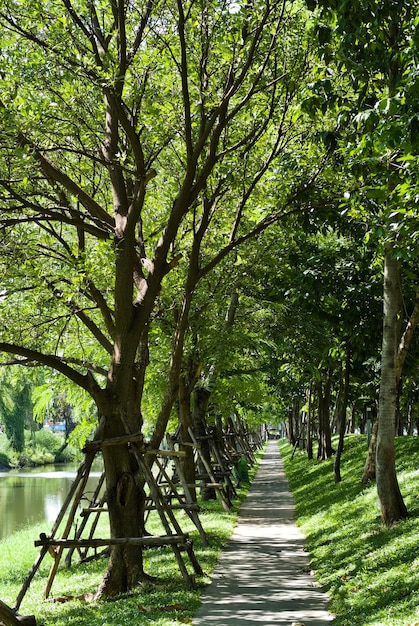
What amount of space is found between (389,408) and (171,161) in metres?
5.95

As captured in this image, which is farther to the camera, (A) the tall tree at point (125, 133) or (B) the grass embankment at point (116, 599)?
(A) the tall tree at point (125, 133)

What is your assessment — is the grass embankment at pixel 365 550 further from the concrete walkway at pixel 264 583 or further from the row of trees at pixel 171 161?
the row of trees at pixel 171 161

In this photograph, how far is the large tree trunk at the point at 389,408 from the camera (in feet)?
38.7

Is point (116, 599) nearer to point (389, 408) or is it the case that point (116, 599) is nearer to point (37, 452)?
point (389, 408)

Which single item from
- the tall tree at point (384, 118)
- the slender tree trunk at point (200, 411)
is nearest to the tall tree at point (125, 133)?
the tall tree at point (384, 118)

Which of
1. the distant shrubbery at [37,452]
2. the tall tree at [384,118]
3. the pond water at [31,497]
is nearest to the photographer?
the tall tree at [384,118]

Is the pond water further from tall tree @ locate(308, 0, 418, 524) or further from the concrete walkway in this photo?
tall tree @ locate(308, 0, 418, 524)

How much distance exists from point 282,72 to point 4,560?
1266 cm

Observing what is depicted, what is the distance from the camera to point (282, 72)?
12078 millimetres

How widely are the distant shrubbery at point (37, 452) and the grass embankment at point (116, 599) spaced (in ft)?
142

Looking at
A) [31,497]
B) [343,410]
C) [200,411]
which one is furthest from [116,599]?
[31,497]

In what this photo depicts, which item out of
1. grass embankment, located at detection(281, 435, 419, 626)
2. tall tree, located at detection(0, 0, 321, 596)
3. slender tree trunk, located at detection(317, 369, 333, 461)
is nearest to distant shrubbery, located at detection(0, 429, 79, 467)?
slender tree trunk, located at detection(317, 369, 333, 461)

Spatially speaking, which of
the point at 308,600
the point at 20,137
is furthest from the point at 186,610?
the point at 20,137

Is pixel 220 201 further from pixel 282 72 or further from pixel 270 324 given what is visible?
pixel 270 324
